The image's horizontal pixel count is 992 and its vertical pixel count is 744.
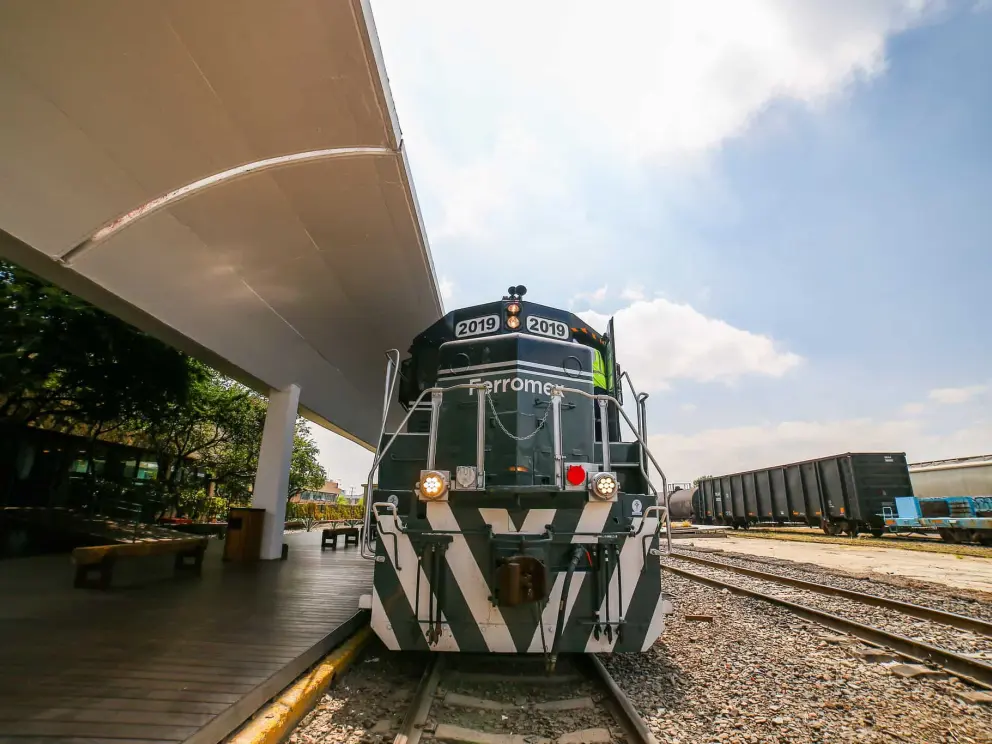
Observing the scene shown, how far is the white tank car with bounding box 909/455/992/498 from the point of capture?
18.3 metres

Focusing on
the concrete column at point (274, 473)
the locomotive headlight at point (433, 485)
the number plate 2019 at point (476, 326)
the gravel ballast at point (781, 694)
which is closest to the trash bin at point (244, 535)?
the concrete column at point (274, 473)

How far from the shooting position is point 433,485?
3.33m

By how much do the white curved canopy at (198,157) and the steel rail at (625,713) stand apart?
4243mm

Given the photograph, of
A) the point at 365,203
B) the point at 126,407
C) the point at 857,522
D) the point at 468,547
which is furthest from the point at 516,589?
the point at 857,522

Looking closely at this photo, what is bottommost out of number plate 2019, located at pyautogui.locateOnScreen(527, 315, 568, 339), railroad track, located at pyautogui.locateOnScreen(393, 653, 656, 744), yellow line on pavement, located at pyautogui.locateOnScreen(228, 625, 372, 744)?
railroad track, located at pyautogui.locateOnScreen(393, 653, 656, 744)

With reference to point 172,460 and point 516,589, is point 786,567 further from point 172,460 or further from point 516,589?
point 172,460

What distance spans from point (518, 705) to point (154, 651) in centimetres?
235

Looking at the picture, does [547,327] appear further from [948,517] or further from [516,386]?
[948,517]

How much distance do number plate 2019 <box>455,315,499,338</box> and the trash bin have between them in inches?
212

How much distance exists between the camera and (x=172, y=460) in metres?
14.4

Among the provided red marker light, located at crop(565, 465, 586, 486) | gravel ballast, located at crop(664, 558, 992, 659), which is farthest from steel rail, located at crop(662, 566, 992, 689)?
red marker light, located at crop(565, 465, 586, 486)

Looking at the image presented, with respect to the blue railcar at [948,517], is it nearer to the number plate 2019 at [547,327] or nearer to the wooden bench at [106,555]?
the number plate 2019 at [547,327]

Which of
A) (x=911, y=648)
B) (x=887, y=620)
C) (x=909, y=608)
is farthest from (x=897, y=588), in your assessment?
(x=911, y=648)

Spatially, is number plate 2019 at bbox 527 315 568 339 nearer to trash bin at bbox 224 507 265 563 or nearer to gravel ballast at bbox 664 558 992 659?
gravel ballast at bbox 664 558 992 659
